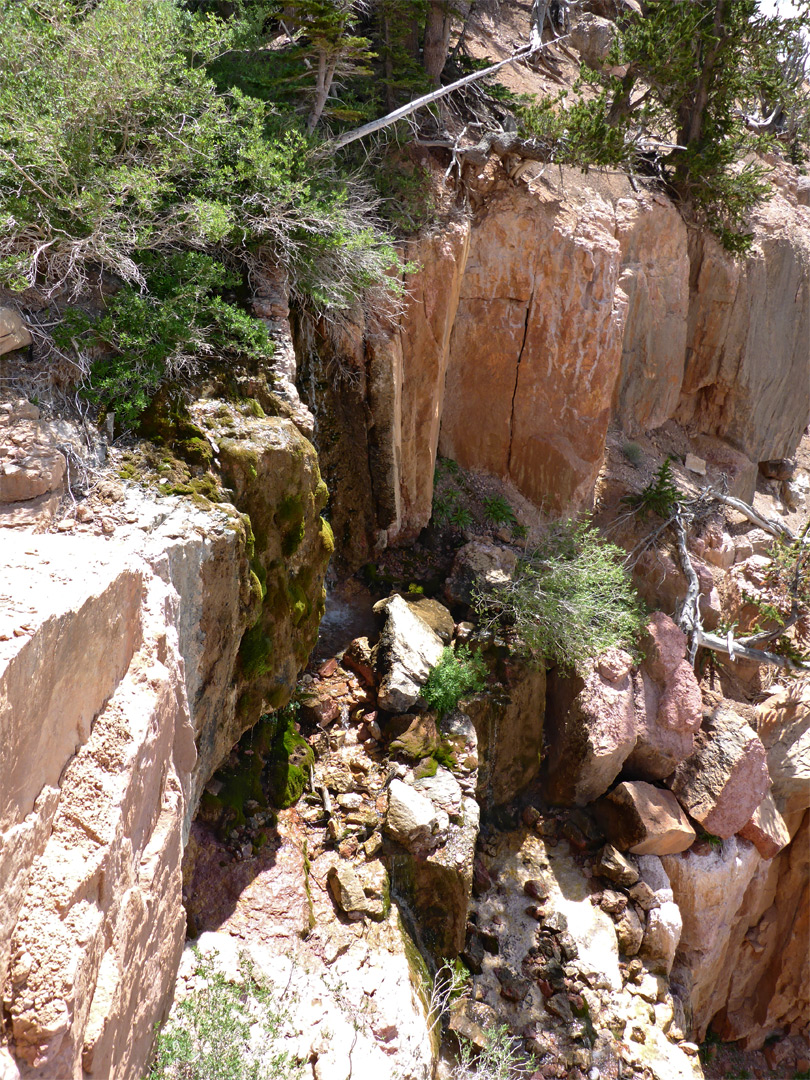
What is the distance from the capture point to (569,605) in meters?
7.89

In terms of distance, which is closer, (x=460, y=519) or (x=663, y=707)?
(x=663, y=707)

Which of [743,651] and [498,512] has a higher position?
[498,512]

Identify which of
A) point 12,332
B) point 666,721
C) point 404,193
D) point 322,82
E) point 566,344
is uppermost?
point 322,82

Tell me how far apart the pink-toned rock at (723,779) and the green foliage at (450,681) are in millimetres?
3053

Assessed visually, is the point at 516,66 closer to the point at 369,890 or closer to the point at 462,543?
the point at 462,543

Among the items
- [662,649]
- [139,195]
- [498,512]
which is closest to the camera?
[139,195]

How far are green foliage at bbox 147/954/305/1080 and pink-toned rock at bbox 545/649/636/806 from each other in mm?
4406

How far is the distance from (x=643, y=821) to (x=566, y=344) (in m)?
5.41

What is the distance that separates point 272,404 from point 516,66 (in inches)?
362

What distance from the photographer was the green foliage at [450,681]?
713cm

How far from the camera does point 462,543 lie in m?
9.05

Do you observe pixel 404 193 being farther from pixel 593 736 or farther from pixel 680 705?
pixel 680 705

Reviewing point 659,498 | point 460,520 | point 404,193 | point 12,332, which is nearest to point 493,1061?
point 460,520

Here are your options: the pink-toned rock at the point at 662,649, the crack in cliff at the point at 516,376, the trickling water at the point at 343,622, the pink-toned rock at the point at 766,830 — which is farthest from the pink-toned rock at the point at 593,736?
the crack in cliff at the point at 516,376
